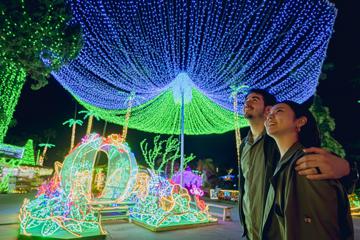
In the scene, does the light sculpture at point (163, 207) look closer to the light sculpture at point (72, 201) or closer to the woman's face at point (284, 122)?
the light sculpture at point (72, 201)

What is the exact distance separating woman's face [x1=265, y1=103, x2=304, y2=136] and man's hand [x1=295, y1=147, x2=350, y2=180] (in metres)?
0.30

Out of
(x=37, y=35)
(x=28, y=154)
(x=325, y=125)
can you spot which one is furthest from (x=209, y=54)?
(x=28, y=154)

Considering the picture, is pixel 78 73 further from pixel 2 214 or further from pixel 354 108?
pixel 354 108

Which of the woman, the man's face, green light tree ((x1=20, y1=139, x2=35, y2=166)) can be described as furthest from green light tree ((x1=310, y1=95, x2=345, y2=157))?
green light tree ((x1=20, y1=139, x2=35, y2=166))

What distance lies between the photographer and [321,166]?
1.14 m

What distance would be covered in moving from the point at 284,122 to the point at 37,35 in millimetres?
6358

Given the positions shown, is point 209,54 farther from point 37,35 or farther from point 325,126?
point 325,126

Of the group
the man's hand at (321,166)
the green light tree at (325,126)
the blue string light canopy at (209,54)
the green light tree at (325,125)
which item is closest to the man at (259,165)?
the man's hand at (321,166)

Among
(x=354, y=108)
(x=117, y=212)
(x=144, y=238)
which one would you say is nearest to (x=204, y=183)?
(x=354, y=108)

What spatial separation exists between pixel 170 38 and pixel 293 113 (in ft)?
19.1

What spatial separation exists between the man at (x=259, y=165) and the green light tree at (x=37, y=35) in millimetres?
5711

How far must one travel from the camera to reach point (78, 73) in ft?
29.1

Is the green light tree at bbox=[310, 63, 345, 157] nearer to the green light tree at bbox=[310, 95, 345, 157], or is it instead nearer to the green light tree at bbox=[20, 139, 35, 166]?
the green light tree at bbox=[310, 95, 345, 157]

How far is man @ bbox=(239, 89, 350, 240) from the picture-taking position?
45.4 inches
